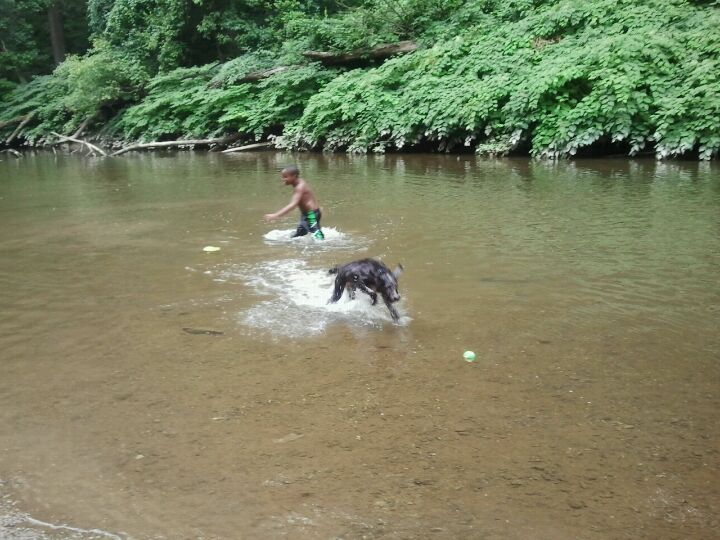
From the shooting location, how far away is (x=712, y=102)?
1421 centimetres

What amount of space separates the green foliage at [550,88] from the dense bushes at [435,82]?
0.15 ft

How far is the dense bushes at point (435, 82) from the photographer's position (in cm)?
1558

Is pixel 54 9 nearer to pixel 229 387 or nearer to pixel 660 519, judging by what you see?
pixel 229 387

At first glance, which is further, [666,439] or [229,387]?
[229,387]

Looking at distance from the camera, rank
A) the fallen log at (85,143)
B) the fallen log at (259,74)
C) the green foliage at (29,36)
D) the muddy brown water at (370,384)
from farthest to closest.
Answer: the green foliage at (29,36), the fallen log at (85,143), the fallen log at (259,74), the muddy brown water at (370,384)

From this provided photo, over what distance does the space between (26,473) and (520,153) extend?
1686 cm

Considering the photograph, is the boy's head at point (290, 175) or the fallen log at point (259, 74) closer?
the boy's head at point (290, 175)

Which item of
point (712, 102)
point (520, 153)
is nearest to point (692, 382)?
point (712, 102)

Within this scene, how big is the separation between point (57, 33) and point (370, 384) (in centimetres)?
4110

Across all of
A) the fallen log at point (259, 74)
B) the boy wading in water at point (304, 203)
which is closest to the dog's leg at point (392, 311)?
the boy wading in water at point (304, 203)

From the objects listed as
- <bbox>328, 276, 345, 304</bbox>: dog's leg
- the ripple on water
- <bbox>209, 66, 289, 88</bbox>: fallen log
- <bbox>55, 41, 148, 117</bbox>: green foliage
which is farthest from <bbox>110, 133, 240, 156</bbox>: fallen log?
the ripple on water

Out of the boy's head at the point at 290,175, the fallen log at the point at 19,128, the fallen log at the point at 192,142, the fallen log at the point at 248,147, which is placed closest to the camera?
the boy's head at the point at 290,175

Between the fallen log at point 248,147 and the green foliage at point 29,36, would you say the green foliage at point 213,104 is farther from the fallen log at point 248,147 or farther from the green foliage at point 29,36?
the green foliage at point 29,36

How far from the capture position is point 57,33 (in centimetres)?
3872
